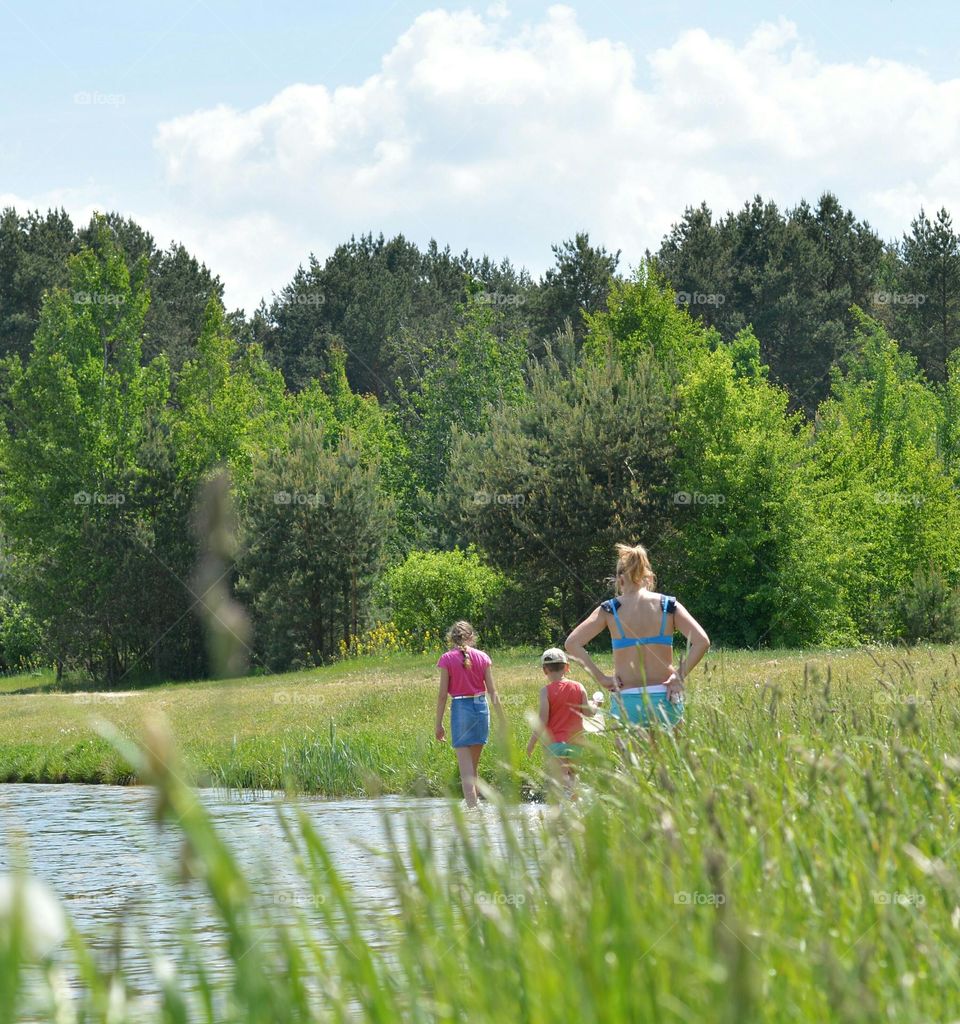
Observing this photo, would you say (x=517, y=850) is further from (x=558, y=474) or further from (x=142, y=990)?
(x=558, y=474)

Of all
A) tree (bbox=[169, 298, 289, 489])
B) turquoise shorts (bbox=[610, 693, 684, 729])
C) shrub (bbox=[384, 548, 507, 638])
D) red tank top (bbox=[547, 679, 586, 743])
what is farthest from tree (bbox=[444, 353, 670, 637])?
turquoise shorts (bbox=[610, 693, 684, 729])

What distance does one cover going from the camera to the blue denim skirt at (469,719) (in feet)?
42.3

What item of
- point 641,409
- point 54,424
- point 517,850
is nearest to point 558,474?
point 641,409

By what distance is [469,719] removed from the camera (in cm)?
1292
